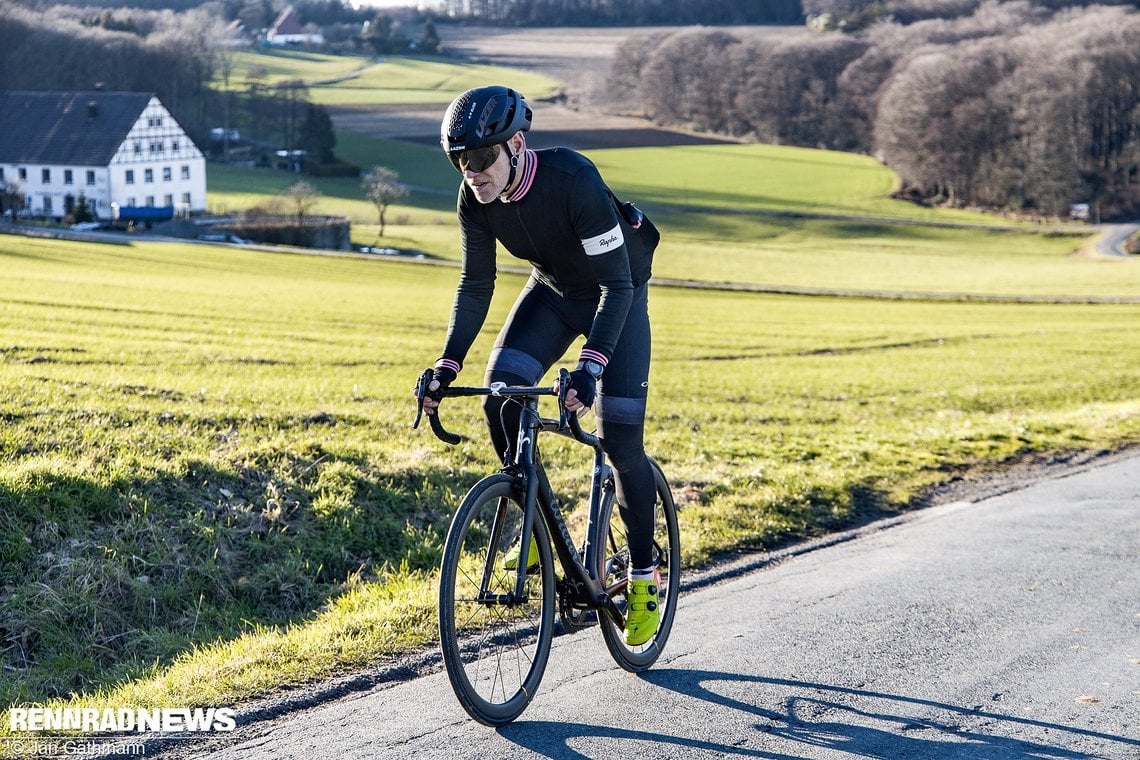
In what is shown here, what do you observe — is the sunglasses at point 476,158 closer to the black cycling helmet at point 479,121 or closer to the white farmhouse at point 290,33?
the black cycling helmet at point 479,121

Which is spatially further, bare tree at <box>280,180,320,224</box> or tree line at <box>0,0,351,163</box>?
tree line at <box>0,0,351,163</box>

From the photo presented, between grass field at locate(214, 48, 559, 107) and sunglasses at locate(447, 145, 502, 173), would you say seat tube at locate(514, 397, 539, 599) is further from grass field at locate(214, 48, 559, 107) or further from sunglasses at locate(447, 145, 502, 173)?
grass field at locate(214, 48, 559, 107)

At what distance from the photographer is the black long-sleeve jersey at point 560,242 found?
502 centimetres

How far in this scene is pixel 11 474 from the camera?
22.4 feet

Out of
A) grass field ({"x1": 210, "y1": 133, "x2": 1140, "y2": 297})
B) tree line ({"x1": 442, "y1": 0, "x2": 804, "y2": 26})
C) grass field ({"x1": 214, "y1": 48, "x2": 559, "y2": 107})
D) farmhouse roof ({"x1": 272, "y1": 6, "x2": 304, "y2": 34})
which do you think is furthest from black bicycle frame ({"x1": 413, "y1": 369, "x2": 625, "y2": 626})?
farmhouse roof ({"x1": 272, "y1": 6, "x2": 304, "y2": 34})

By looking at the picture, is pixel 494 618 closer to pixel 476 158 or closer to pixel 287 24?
pixel 476 158

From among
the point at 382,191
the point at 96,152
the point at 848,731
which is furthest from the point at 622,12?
the point at 848,731

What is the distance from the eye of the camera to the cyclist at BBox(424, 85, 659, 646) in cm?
487

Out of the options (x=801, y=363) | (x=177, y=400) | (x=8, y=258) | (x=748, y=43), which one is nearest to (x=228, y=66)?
(x=748, y=43)

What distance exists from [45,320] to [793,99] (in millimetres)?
121573

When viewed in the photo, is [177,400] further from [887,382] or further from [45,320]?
[887,382]

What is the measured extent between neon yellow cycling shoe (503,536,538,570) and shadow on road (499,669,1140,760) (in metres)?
0.62

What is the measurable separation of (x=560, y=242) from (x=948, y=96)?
386 feet

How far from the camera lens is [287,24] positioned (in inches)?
7205
